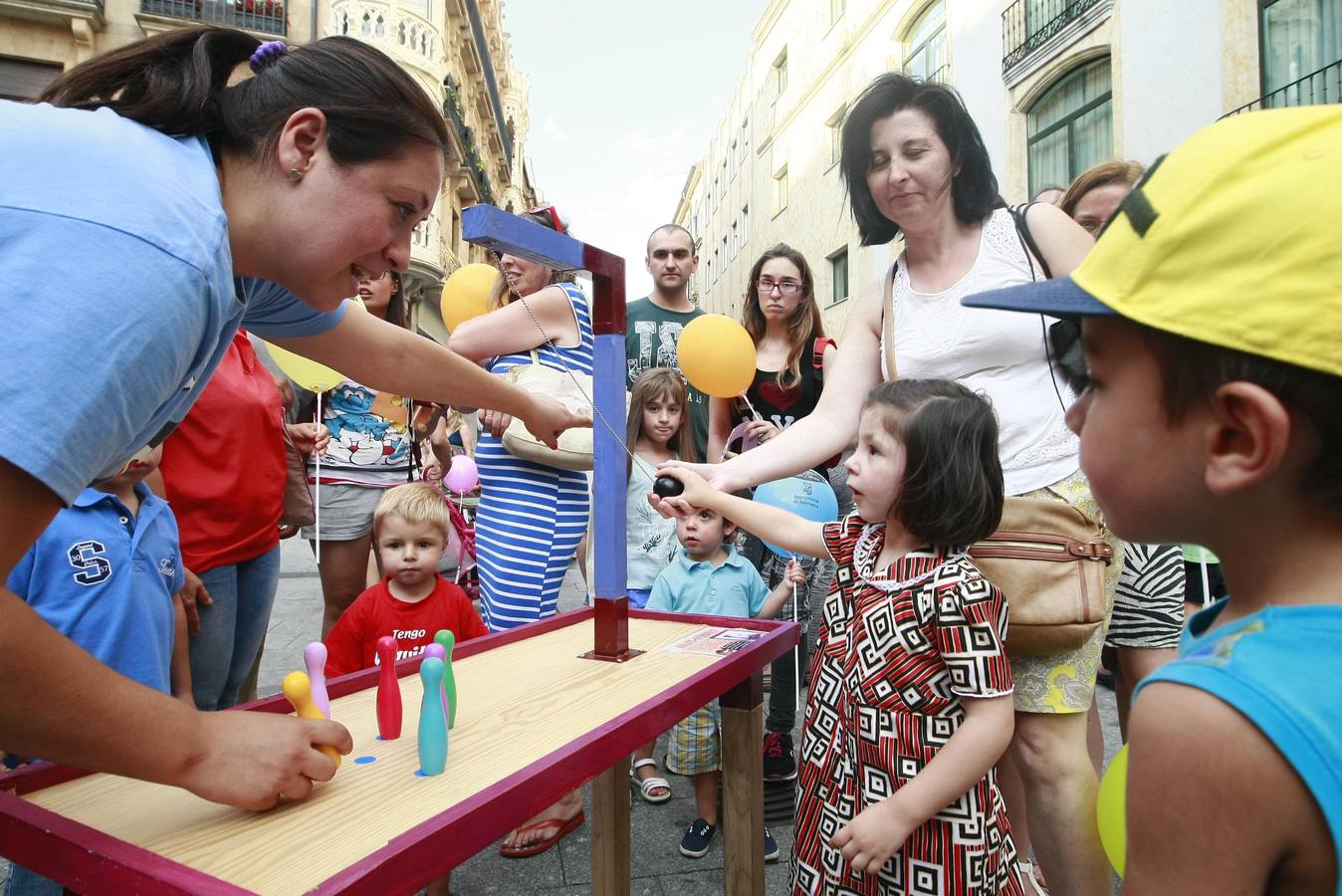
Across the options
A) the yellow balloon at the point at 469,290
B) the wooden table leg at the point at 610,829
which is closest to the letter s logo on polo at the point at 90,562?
the wooden table leg at the point at 610,829

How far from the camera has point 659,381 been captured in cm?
300

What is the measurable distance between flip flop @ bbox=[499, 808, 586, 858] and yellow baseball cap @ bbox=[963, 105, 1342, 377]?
83.9 inches

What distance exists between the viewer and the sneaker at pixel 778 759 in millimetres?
2650

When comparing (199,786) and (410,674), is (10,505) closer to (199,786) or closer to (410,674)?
(199,786)

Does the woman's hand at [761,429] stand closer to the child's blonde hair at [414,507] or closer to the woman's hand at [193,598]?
the child's blonde hair at [414,507]

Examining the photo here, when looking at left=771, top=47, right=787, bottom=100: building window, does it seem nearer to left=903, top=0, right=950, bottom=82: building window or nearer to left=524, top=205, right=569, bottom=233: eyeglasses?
left=903, top=0, right=950, bottom=82: building window

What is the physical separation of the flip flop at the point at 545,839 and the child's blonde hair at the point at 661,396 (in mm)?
1259

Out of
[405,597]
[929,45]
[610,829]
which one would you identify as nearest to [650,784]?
[610,829]

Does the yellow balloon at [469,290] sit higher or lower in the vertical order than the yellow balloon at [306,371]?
higher

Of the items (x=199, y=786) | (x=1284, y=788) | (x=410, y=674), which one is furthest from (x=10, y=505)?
(x=1284, y=788)

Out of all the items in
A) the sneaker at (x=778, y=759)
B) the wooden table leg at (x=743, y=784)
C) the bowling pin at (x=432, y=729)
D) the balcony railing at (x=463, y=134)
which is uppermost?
the balcony railing at (x=463, y=134)

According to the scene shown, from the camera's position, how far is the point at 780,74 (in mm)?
17047

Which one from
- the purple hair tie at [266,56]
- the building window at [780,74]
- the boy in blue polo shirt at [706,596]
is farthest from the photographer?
the building window at [780,74]

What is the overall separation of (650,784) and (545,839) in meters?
0.48
